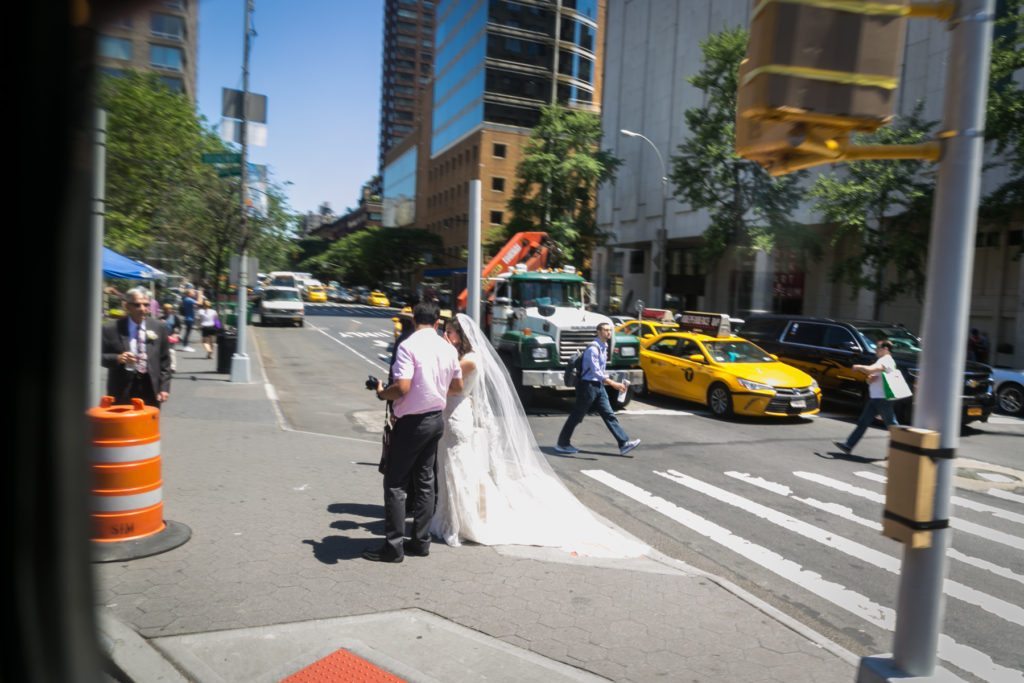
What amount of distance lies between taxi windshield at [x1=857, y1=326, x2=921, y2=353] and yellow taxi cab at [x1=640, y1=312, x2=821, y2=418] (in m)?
2.51

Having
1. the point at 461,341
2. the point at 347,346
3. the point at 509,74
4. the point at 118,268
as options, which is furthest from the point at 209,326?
the point at 509,74

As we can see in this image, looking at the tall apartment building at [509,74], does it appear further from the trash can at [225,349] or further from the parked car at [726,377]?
the parked car at [726,377]

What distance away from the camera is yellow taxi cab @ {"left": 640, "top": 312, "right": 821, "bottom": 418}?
1303 centimetres

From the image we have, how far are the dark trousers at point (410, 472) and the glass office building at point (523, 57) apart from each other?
67.7m

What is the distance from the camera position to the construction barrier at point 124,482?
5246mm

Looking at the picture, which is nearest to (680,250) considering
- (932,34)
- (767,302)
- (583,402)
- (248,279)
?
(767,302)

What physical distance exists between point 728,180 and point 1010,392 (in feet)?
51.2

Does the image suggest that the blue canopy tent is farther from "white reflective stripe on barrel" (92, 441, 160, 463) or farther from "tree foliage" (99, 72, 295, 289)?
"white reflective stripe on barrel" (92, 441, 160, 463)

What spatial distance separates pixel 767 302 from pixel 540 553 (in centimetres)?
3230

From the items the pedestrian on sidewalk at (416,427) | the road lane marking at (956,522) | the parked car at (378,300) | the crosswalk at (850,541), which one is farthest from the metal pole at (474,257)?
the parked car at (378,300)

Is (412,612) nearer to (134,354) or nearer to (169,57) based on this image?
(134,354)

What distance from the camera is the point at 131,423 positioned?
5.35 m

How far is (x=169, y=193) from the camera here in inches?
810

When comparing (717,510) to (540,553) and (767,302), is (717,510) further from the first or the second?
(767,302)
